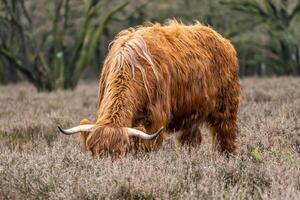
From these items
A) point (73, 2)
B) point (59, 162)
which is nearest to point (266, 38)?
point (73, 2)

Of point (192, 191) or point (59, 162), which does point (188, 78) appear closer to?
point (59, 162)

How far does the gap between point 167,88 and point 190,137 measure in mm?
1297

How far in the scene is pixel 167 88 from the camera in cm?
620

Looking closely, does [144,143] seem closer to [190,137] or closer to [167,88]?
[167,88]

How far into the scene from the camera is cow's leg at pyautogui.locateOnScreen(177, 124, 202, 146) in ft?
23.7

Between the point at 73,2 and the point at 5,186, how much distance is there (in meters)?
22.9

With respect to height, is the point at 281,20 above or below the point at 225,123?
below

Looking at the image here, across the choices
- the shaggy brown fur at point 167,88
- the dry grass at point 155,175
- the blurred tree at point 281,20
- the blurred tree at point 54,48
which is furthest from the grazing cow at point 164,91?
the blurred tree at point 281,20

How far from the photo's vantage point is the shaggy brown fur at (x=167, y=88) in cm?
552

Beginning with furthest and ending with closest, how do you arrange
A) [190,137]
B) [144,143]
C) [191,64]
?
[190,137] < [191,64] < [144,143]

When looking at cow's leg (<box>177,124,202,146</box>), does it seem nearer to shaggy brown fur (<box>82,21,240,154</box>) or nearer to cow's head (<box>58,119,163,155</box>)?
shaggy brown fur (<box>82,21,240,154</box>)

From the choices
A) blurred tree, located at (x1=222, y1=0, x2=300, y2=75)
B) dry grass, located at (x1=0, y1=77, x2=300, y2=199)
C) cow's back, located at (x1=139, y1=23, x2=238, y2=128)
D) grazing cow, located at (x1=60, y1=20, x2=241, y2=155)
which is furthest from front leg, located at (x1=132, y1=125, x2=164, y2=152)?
blurred tree, located at (x1=222, y1=0, x2=300, y2=75)

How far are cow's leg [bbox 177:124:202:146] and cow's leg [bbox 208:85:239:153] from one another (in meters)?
0.21

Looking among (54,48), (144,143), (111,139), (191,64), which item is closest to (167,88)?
(191,64)
